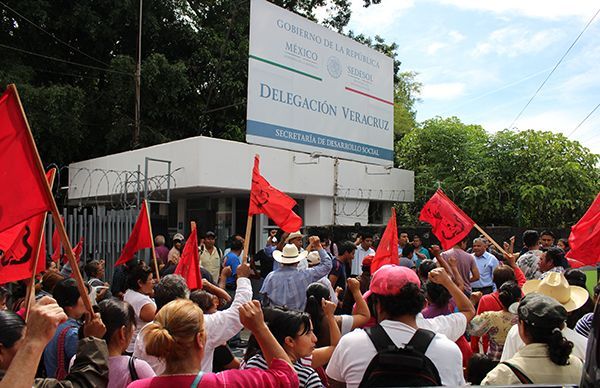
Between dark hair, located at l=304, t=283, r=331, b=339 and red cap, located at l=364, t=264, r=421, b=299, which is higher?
red cap, located at l=364, t=264, r=421, b=299

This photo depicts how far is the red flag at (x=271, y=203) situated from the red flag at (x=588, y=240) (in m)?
3.26

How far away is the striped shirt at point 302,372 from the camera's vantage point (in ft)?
10.1

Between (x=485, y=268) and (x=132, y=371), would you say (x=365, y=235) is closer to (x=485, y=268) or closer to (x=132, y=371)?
(x=485, y=268)

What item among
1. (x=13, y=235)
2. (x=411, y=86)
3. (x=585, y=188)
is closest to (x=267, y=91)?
(x=585, y=188)

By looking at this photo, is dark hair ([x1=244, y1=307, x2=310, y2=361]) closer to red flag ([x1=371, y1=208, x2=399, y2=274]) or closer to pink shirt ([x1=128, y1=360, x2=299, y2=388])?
pink shirt ([x1=128, y1=360, x2=299, y2=388])

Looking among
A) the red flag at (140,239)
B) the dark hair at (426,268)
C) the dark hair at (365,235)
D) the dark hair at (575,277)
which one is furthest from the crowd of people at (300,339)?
the dark hair at (365,235)

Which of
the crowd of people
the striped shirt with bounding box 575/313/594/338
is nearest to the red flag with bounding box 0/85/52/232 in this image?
the crowd of people

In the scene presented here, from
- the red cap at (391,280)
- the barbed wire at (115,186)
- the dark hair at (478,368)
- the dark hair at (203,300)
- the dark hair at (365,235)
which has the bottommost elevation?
the dark hair at (478,368)

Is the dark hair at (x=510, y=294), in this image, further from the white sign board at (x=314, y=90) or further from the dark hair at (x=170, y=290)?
the white sign board at (x=314, y=90)

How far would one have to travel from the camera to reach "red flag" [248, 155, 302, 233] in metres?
7.48

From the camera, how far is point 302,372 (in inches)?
122

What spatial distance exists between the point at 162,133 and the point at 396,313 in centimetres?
2108

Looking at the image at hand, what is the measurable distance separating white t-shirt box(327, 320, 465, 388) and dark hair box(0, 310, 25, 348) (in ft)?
4.92

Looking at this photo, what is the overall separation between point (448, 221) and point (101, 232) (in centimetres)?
666
